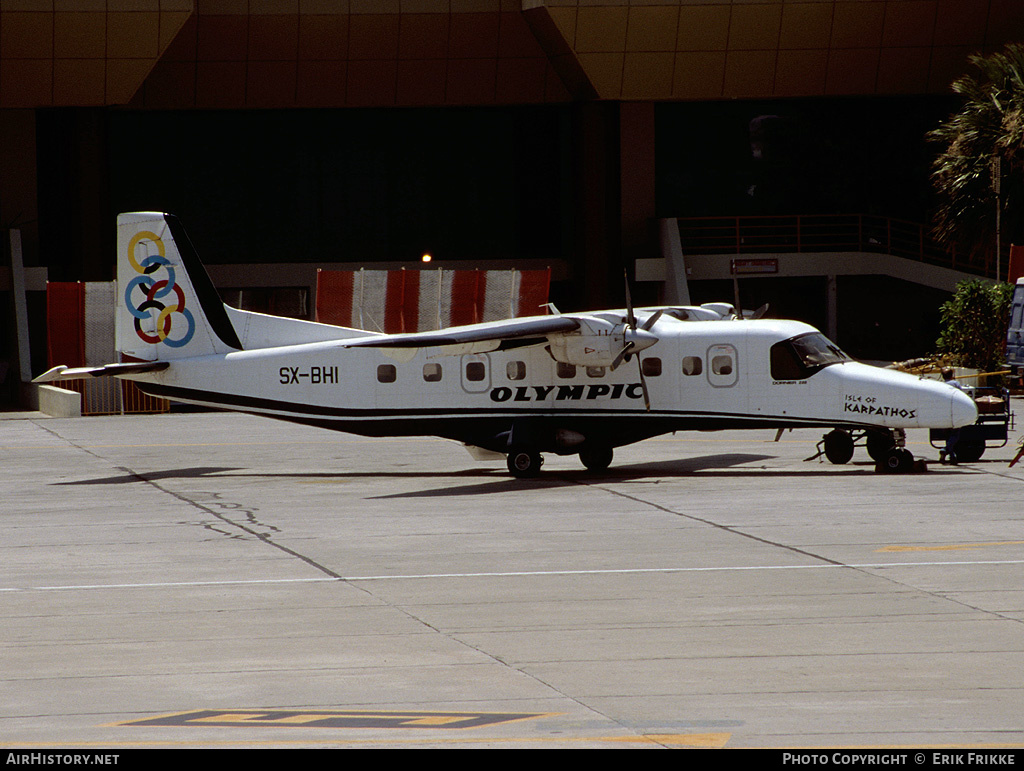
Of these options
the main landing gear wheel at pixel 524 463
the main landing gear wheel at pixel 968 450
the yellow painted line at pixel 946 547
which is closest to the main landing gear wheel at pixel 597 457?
the main landing gear wheel at pixel 524 463

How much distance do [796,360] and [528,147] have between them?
100ft

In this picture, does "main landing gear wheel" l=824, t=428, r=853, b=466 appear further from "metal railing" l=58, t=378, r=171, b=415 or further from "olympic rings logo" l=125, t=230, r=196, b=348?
"metal railing" l=58, t=378, r=171, b=415

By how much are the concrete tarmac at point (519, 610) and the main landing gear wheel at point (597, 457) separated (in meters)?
0.69

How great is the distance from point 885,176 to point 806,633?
43.7m

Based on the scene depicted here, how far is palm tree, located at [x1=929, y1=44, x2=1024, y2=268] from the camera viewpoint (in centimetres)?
4003

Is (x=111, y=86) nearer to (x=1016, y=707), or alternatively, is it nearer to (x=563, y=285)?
(x=563, y=285)

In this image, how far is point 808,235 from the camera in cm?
5169

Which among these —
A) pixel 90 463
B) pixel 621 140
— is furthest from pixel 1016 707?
pixel 621 140

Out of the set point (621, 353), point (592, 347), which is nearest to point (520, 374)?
point (592, 347)

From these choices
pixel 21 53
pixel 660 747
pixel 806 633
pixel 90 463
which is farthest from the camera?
pixel 21 53

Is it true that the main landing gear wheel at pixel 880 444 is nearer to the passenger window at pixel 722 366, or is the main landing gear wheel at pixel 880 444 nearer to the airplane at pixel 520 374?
the airplane at pixel 520 374

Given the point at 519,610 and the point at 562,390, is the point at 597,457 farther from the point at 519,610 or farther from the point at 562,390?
the point at 519,610

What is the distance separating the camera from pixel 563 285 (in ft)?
176

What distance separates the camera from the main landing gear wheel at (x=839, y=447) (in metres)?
25.4
